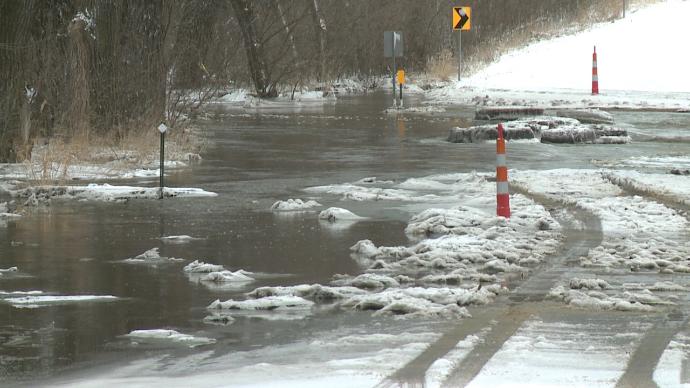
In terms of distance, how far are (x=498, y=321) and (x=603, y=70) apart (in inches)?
1393

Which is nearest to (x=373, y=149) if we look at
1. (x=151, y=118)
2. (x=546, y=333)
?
(x=151, y=118)

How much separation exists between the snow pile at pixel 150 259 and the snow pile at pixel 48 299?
1547 mm

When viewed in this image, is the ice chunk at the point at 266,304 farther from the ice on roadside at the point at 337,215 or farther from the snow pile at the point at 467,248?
the ice on roadside at the point at 337,215

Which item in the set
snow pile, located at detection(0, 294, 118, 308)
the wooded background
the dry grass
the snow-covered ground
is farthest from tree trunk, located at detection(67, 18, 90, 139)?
the snow-covered ground

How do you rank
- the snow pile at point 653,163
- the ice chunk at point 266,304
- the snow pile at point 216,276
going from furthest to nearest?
the snow pile at point 653,163 < the snow pile at point 216,276 < the ice chunk at point 266,304

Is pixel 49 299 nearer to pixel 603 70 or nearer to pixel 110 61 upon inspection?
pixel 110 61

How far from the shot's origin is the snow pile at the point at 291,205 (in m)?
14.0

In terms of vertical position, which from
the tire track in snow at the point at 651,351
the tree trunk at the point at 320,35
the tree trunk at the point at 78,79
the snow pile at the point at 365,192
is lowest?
the tire track in snow at the point at 651,351

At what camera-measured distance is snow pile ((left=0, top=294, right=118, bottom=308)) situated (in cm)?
879

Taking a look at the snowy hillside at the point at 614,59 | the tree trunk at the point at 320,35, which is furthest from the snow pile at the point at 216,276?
the tree trunk at the point at 320,35

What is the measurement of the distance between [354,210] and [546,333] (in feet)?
20.7

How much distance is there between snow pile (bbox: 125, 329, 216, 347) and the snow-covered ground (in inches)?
940

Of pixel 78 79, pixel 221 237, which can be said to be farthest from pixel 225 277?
pixel 78 79

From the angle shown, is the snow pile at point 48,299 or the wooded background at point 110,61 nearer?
the snow pile at point 48,299
